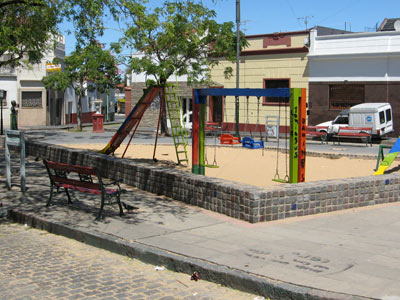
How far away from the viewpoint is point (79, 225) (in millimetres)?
9031

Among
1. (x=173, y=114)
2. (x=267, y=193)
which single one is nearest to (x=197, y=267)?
(x=267, y=193)

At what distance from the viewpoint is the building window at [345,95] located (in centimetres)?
3278

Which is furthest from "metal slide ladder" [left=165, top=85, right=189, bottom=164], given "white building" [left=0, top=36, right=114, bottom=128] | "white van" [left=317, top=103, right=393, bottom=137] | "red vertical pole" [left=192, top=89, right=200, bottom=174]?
"white building" [left=0, top=36, right=114, bottom=128]

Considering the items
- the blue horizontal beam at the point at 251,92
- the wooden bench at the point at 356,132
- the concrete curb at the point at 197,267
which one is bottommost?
the concrete curb at the point at 197,267

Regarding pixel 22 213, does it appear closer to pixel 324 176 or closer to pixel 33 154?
pixel 324 176

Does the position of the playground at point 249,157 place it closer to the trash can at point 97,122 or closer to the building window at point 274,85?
the building window at point 274,85

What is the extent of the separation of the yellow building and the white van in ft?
14.2

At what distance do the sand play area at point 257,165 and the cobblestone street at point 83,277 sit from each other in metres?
6.01

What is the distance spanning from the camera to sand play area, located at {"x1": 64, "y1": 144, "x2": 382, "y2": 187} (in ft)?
48.0

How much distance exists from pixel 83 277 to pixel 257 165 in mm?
10955

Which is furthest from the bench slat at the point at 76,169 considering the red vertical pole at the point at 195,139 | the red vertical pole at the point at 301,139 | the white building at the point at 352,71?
the white building at the point at 352,71

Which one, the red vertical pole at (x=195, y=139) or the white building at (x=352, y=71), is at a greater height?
the white building at (x=352, y=71)

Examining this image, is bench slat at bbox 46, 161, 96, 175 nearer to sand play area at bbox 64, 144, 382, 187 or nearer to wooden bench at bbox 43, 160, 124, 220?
wooden bench at bbox 43, 160, 124, 220

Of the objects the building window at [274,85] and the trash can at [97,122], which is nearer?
the building window at [274,85]
